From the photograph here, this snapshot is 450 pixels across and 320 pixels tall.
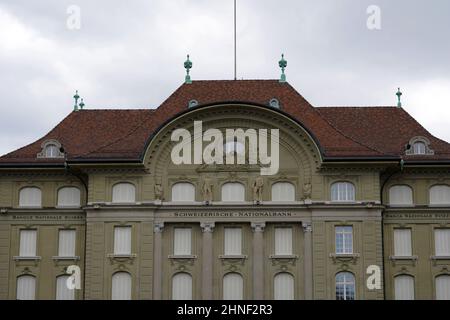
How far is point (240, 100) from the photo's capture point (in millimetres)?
53281

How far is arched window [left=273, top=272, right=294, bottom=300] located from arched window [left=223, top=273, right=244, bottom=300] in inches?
72.7

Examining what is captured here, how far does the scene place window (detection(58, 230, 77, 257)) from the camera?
53.2m

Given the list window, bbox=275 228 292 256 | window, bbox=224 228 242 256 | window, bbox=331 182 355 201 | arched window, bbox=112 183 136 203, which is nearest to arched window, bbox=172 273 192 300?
window, bbox=224 228 242 256

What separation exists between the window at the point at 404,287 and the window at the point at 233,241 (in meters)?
8.89

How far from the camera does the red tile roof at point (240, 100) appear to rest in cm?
5262

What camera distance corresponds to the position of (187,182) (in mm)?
52406

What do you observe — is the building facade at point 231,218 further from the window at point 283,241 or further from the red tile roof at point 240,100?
the red tile roof at point 240,100

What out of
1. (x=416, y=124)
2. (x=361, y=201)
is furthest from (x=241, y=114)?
(x=416, y=124)

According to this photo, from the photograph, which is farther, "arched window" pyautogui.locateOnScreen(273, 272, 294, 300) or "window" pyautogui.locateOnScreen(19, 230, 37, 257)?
"window" pyautogui.locateOnScreen(19, 230, 37, 257)

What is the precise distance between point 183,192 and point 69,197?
6.80 m

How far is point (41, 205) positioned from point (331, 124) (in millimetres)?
17378

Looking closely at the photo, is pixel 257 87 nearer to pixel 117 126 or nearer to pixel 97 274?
pixel 117 126

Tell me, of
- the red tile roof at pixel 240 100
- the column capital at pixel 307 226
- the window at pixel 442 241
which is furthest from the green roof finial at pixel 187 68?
the window at pixel 442 241

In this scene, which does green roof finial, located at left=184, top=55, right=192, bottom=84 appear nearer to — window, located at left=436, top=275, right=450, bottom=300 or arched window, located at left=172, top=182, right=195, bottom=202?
A: arched window, located at left=172, top=182, right=195, bottom=202
